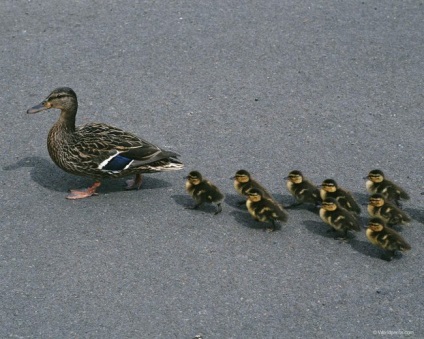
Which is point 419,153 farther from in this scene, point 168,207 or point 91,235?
point 91,235

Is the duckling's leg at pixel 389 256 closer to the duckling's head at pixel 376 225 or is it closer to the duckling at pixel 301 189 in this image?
the duckling's head at pixel 376 225

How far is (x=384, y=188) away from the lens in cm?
645

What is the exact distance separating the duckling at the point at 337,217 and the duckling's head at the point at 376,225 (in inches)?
5.3

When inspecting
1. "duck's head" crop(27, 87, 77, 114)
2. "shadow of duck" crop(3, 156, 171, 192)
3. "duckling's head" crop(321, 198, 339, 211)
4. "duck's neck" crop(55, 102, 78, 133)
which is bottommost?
"shadow of duck" crop(3, 156, 171, 192)

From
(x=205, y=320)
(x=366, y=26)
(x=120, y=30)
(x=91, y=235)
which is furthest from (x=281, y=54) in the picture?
(x=205, y=320)

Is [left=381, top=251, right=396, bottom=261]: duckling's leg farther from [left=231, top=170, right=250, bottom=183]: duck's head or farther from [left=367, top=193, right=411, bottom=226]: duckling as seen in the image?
[left=231, top=170, right=250, bottom=183]: duck's head

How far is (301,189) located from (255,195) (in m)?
0.41

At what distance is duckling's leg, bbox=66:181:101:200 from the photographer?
259 inches

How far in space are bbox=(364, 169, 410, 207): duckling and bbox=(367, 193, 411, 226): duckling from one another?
0.18m

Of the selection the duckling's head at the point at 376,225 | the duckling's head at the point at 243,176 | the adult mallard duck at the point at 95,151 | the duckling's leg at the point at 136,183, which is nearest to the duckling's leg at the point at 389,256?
the duckling's head at the point at 376,225

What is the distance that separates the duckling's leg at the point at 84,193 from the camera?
658cm

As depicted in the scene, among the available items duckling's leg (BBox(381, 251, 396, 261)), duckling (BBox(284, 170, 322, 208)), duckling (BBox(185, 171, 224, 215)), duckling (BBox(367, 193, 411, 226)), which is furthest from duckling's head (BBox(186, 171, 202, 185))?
duckling's leg (BBox(381, 251, 396, 261))

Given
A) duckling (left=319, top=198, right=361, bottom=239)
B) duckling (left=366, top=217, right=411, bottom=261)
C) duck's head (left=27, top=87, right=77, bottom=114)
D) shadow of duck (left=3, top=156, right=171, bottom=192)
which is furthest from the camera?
shadow of duck (left=3, top=156, right=171, bottom=192)

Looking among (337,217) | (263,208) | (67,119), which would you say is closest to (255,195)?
(263,208)
